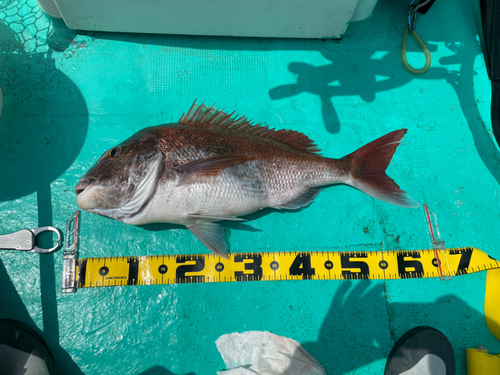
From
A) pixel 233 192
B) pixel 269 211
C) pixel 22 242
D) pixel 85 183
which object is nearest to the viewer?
pixel 85 183

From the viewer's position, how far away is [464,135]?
2.20 meters

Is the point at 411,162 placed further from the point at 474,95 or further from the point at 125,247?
the point at 125,247

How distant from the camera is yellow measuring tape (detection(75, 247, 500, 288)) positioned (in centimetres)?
181

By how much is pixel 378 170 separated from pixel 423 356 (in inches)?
48.2

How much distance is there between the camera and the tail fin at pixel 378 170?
1821mm

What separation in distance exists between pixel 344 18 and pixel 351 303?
2142mm

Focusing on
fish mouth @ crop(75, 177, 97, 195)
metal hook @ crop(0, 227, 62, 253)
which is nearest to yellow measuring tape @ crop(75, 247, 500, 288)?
metal hook @ crop(0, 227, 62, 253)

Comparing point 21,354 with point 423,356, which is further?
point 423,356

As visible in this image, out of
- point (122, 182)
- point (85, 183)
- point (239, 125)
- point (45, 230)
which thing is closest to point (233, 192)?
point (239, 125)

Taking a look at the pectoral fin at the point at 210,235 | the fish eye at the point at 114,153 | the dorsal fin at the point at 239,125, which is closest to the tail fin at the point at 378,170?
the dorsal fin at the point at 239,125

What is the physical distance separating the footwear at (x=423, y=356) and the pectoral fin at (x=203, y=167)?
166 centimetres

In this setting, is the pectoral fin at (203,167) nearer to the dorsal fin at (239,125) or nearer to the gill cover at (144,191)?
the gill cover at (144,191)

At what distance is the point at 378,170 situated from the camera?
72.0 inches

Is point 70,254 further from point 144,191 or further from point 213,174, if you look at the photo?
point 213,174
